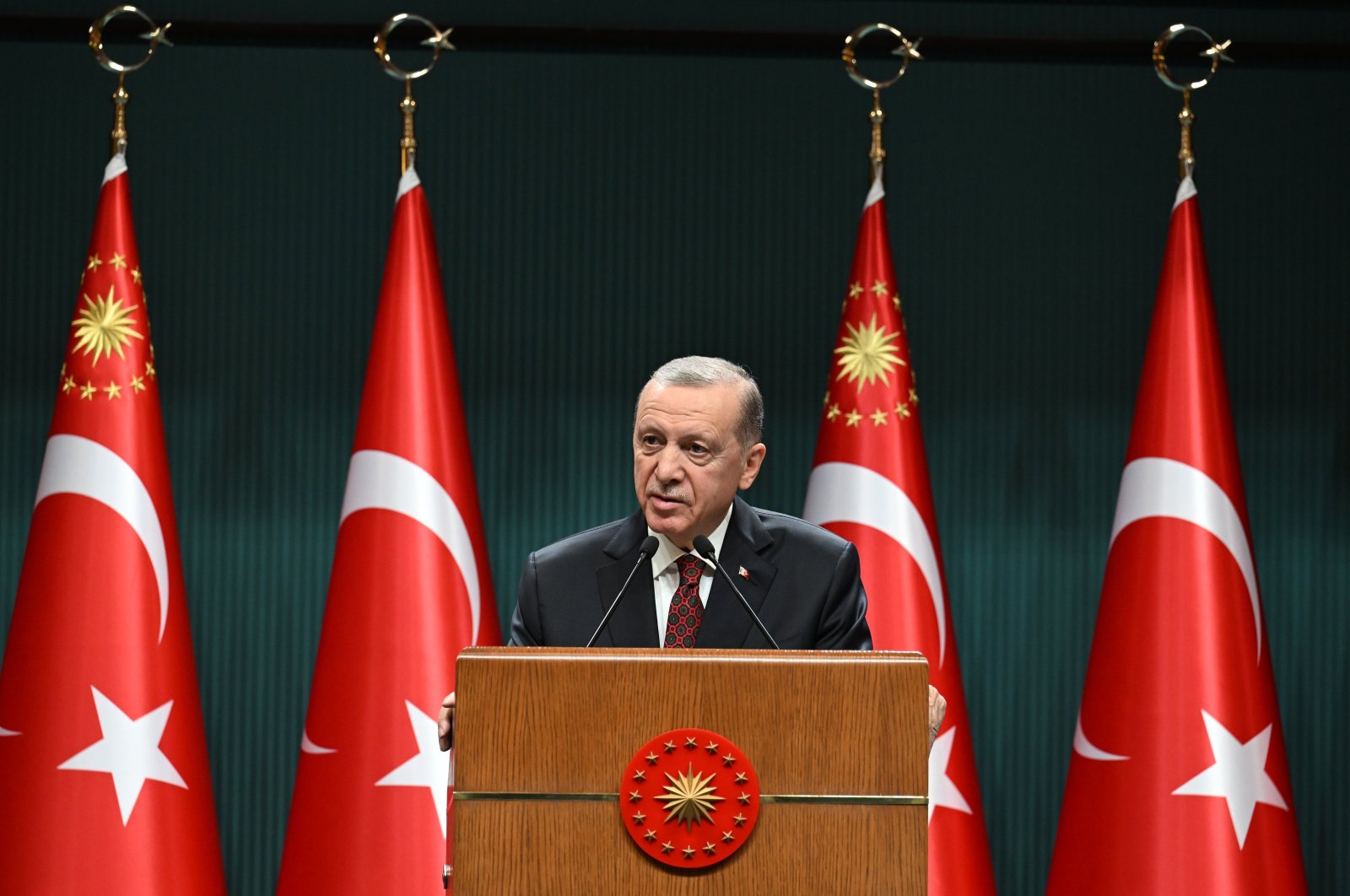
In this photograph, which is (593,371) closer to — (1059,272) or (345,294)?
(345,294)

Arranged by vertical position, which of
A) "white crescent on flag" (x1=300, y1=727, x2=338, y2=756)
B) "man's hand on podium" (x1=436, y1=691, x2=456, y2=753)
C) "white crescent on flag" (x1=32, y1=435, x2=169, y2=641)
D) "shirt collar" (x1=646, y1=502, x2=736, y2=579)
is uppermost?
"white crescent on flag" (x1=32, y1=435, x2=169, y2=641)

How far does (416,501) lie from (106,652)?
2.60ft

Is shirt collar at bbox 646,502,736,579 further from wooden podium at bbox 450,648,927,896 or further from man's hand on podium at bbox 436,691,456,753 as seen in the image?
wooden podium at bbox 450,648,927,896

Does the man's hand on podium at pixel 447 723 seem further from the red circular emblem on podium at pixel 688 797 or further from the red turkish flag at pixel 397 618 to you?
the red turkish flag at pixel 397 618

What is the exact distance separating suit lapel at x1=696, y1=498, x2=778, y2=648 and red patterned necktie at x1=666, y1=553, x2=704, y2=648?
1.1 inches

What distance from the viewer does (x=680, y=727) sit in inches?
64.7

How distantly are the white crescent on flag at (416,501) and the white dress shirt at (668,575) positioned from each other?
1167mm

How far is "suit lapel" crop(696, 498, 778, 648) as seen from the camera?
2.14 metres

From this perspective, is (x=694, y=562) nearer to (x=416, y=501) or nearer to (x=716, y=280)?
(x=416, y=501)

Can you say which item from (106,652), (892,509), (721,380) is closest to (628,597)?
(721,380)

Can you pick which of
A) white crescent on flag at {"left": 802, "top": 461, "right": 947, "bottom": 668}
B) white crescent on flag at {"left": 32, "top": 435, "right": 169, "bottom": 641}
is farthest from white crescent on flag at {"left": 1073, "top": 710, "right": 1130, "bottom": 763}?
white crescent on flag at {"left": 32, "top": 435, "right": 169, "bottom": 641}

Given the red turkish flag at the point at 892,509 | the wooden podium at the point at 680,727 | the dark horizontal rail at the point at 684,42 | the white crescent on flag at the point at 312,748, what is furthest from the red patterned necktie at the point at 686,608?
the dark horizontal rail at the point at 684,42

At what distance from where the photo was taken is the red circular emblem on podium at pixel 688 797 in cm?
161

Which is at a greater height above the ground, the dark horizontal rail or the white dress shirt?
the dark horizontal rail
